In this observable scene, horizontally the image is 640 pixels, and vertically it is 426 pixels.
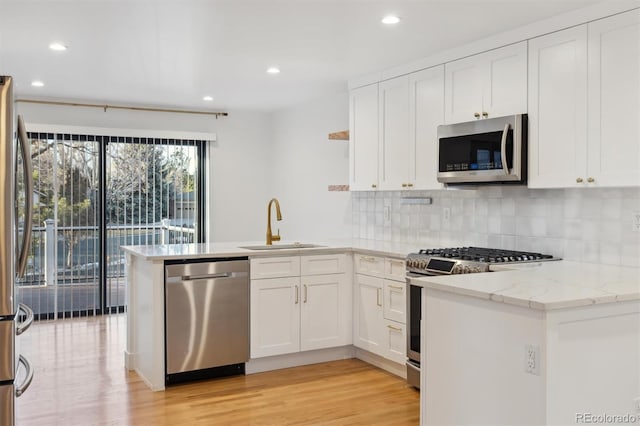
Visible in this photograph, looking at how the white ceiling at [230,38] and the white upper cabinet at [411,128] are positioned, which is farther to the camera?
the white upper cabinet at [411,128]

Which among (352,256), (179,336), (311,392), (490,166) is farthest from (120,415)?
(490,166)

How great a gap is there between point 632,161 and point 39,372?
423 cm

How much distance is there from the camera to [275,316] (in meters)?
4.32

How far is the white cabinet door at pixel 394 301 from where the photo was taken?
401 centimetres

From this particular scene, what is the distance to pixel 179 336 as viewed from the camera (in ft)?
→ 13.0

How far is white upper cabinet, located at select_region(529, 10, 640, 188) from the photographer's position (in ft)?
9.80

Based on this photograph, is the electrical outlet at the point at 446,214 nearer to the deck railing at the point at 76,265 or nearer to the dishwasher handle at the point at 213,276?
the dishwasher handle at the point at 213,276

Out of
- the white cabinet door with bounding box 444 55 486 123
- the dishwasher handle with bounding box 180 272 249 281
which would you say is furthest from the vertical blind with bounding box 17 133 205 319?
the white cabinet door with bounding box 444 55 486 123

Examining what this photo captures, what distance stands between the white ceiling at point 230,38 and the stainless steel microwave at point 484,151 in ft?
1.95

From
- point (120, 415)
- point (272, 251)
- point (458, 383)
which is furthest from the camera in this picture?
point (272, 251)

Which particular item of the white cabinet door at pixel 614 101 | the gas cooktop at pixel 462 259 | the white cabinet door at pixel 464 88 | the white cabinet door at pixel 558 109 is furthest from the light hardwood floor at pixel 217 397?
the white cabinet door at pixel 464 88

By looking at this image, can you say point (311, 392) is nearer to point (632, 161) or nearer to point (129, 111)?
point (632, 161)

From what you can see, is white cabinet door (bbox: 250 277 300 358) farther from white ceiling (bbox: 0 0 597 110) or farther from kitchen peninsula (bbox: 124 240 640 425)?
kitchen peninsula (bbox: 124 240 640 425)

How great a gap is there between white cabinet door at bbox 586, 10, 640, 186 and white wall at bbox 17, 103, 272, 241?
472 centimetres
